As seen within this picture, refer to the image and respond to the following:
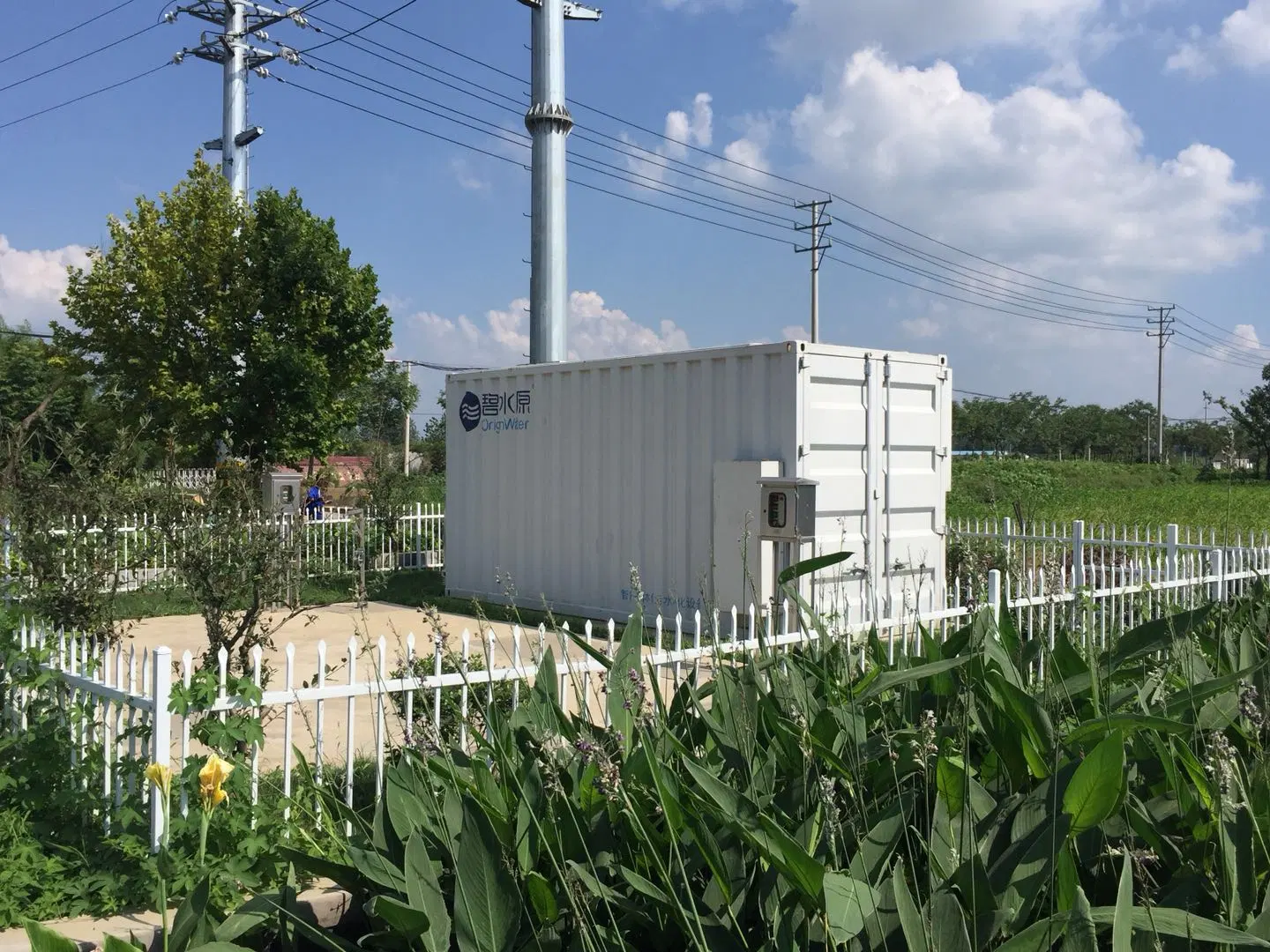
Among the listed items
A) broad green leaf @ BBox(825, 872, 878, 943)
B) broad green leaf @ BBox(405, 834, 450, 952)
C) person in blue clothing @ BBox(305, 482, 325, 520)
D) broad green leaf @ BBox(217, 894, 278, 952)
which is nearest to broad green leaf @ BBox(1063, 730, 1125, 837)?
broad green leaf @ BBox(825, 872, 878, 943)

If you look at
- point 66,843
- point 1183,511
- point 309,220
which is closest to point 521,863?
point 66,843

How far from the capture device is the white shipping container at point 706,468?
9.05 m

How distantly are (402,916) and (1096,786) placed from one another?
3.60ft

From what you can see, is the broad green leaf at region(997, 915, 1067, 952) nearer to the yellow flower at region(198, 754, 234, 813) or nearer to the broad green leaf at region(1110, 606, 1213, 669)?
the broad green leaf at region(1110, 606, 1213, 669)

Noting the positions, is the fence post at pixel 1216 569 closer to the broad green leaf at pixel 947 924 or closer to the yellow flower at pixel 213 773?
the broad green leaf at pixel 947 924

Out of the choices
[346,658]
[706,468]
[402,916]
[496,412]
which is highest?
[496,412]

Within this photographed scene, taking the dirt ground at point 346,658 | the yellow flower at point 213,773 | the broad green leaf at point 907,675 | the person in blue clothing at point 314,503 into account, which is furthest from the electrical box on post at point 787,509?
the person in blue clothing at point 314,503

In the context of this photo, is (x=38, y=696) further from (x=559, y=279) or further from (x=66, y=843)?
(x=559, y=279)

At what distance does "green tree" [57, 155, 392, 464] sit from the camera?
58.9ft

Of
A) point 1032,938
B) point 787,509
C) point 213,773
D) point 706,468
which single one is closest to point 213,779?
point 213,773

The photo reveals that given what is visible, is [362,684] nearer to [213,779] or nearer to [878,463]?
[213,779]

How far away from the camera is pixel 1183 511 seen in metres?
21.7

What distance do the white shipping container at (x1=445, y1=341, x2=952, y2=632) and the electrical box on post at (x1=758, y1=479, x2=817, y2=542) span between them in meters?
0.12

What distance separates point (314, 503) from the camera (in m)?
17.3
